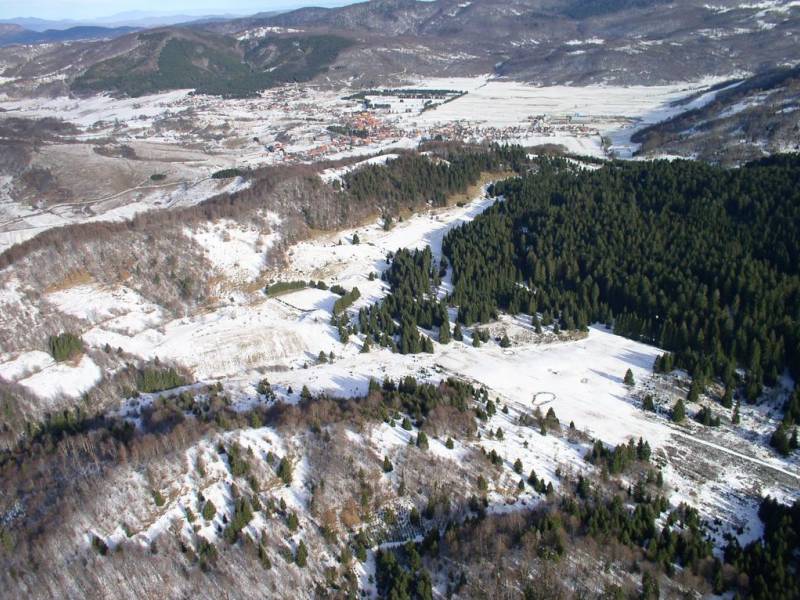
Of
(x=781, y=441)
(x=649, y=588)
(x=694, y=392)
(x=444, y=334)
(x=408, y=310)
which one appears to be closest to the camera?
(x=649, y=588)

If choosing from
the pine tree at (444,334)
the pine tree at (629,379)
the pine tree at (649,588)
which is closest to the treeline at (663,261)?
the pine tree at (444,334)

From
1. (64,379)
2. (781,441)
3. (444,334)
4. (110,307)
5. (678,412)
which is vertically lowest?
(781,441)

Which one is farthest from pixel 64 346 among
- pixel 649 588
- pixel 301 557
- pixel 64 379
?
pixel 649 588

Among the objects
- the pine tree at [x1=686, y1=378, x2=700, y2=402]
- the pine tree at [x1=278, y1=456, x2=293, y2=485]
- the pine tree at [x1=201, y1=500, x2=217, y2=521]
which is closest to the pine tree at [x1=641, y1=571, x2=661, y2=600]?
the pine tree at [x1=686, y1=378, x2=700, y2=402]

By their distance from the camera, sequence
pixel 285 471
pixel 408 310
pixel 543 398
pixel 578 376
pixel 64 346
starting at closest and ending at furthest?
pixel 285 471 → pixel 543 398 → pixel 578 376 → pixel 64 346 → pixel 408 310

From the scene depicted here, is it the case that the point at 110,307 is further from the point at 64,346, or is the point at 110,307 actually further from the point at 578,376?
the point at 578,376

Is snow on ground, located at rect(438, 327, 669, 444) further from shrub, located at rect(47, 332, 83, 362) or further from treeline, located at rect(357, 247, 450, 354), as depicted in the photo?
shrub, located at rect(47, 332, 83, 362)

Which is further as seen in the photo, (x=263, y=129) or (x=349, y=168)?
(x=263, y=129)
